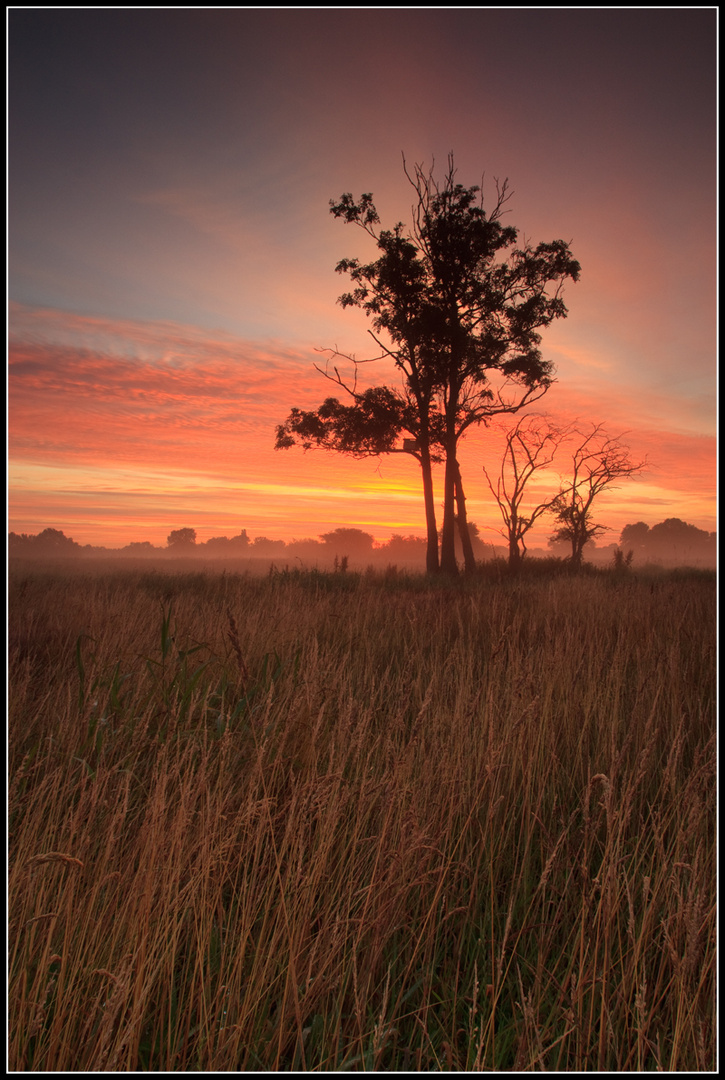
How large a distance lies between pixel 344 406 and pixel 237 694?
1542 cm

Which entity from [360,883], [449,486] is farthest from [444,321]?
[360,883]

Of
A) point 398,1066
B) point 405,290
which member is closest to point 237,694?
point 398,1066

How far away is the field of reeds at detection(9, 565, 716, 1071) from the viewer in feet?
5.03

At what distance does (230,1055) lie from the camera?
4.86 feet

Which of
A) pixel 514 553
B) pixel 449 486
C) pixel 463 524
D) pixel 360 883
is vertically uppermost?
pixel 449 486

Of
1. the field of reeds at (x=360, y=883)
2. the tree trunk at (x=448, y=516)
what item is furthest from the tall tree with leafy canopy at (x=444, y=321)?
the field of reeds at (x=360, y=883)

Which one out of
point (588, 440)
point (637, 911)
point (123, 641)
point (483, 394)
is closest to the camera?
point (637, 911)

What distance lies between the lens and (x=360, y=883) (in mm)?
2217

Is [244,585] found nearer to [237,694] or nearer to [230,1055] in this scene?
[237,694]

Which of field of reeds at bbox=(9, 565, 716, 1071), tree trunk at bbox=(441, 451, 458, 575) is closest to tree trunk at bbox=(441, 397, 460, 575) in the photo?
tree trunk at bbox=(441, 451, 458, 575)

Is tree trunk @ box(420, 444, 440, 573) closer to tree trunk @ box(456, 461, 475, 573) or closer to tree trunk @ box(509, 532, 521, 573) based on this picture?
tree trunk @ box(456, 461, 475, 573)

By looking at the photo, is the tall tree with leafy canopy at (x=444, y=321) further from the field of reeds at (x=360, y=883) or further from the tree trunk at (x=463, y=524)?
the field of reeds at (x=360, y=883)

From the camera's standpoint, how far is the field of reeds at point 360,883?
153cm

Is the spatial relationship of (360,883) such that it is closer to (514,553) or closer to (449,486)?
(449,486)
